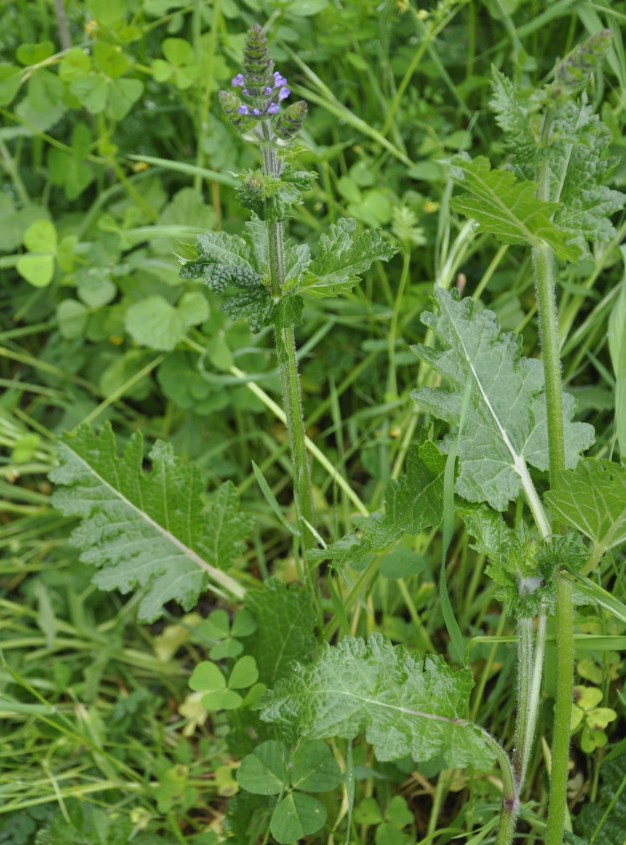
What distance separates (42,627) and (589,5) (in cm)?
231

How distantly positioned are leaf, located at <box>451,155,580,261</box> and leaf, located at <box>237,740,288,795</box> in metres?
1.07

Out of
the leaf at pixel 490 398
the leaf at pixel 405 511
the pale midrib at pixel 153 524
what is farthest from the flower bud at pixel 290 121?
the pale midrib at pixel 153 524

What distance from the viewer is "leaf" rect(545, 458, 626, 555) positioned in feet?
4.32

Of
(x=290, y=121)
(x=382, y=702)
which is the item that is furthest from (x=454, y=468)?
(x=290, y=121)

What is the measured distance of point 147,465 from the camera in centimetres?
276

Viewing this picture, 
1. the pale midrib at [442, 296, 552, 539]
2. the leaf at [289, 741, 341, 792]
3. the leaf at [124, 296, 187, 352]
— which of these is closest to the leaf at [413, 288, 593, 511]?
the pale midrib at [442, 296, 552, 539]

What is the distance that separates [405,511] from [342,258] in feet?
1.62

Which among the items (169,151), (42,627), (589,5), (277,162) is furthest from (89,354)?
(589,5)

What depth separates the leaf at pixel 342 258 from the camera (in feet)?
4.84

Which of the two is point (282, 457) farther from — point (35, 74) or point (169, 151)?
point (35, 74)

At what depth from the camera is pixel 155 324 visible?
250cm

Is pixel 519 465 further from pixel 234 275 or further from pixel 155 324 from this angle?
pixel 155 324

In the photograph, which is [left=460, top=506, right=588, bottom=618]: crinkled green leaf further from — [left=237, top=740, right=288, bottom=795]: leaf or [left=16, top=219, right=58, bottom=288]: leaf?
[left=16, top=219, right=58, bottom=288]: leaf

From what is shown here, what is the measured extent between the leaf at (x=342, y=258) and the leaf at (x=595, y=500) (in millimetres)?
493
